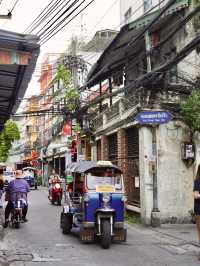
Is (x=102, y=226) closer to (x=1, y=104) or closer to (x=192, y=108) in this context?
(x=1, y=104)

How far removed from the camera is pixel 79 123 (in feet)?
91.4

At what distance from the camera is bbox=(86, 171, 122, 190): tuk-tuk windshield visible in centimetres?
1225

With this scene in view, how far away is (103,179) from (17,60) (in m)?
5.65

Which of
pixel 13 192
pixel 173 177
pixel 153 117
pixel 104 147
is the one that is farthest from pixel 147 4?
pixel 13 192

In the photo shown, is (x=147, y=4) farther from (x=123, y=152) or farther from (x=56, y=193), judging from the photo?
(x=56, y=193)

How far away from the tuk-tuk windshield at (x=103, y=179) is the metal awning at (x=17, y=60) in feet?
9.61

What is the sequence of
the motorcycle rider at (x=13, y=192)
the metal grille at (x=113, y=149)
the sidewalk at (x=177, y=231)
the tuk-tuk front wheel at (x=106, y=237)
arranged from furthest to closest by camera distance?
the metal grille at (x=113, y=149)
the motorcycle rider at (x=13, y=192)
the sidewalk at (x=177, y=231)
the tuk-tuk front wheel at (x=106, y=237)

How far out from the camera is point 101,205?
39.0ft

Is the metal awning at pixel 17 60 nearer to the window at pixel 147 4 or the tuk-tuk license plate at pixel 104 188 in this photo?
→ the tuk-tuk license plate at pixel 104 188

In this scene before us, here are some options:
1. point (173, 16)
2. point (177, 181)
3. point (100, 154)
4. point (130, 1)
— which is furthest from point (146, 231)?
point (130, 1)

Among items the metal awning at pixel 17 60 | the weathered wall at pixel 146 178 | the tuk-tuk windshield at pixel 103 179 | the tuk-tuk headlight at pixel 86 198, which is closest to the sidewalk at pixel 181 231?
the weathered wall at pixel 146 178

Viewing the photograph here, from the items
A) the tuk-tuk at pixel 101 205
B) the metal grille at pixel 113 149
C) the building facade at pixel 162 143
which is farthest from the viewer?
the metal grille at pixel 113 149

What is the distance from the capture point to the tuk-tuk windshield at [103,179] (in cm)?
1225

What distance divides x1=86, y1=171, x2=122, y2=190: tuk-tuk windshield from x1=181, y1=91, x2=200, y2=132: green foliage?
11.4ft
